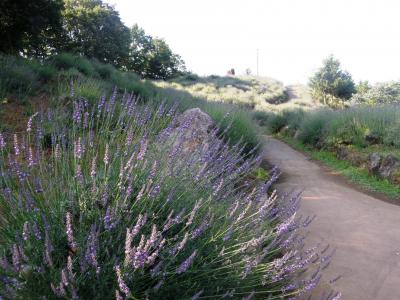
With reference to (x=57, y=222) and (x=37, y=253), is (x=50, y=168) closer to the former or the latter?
(x=57, y=222)

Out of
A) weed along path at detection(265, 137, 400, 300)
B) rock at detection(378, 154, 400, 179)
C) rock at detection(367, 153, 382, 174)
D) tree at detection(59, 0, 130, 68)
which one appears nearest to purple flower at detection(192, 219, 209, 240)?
weed along path at detection(265, 137, 400, 300)

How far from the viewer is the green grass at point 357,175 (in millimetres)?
6480

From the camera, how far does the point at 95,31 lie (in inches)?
997

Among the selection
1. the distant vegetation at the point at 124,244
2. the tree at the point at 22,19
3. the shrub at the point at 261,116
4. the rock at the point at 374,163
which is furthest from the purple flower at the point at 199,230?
the shrub at the point at 261,116

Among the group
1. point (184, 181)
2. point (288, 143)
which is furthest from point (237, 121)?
point (288, 143)

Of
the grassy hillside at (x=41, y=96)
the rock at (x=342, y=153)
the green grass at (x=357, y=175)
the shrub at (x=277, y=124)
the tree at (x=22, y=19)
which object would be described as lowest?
the green grass at (x=357, y=175)

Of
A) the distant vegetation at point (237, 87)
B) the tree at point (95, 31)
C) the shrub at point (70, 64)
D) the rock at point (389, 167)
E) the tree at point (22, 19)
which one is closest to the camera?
the rock at point (389, 167)

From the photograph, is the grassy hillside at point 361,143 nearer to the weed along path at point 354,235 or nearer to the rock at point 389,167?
the rock at point 389,167

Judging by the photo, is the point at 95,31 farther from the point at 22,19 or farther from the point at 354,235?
the point at 354,235

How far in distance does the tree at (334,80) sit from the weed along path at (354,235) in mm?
22334

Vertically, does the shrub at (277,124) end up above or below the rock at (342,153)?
above

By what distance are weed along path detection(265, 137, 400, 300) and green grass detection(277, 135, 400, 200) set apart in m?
0.40

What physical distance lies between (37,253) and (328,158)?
9127 millimetres

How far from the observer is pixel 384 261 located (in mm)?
3432
